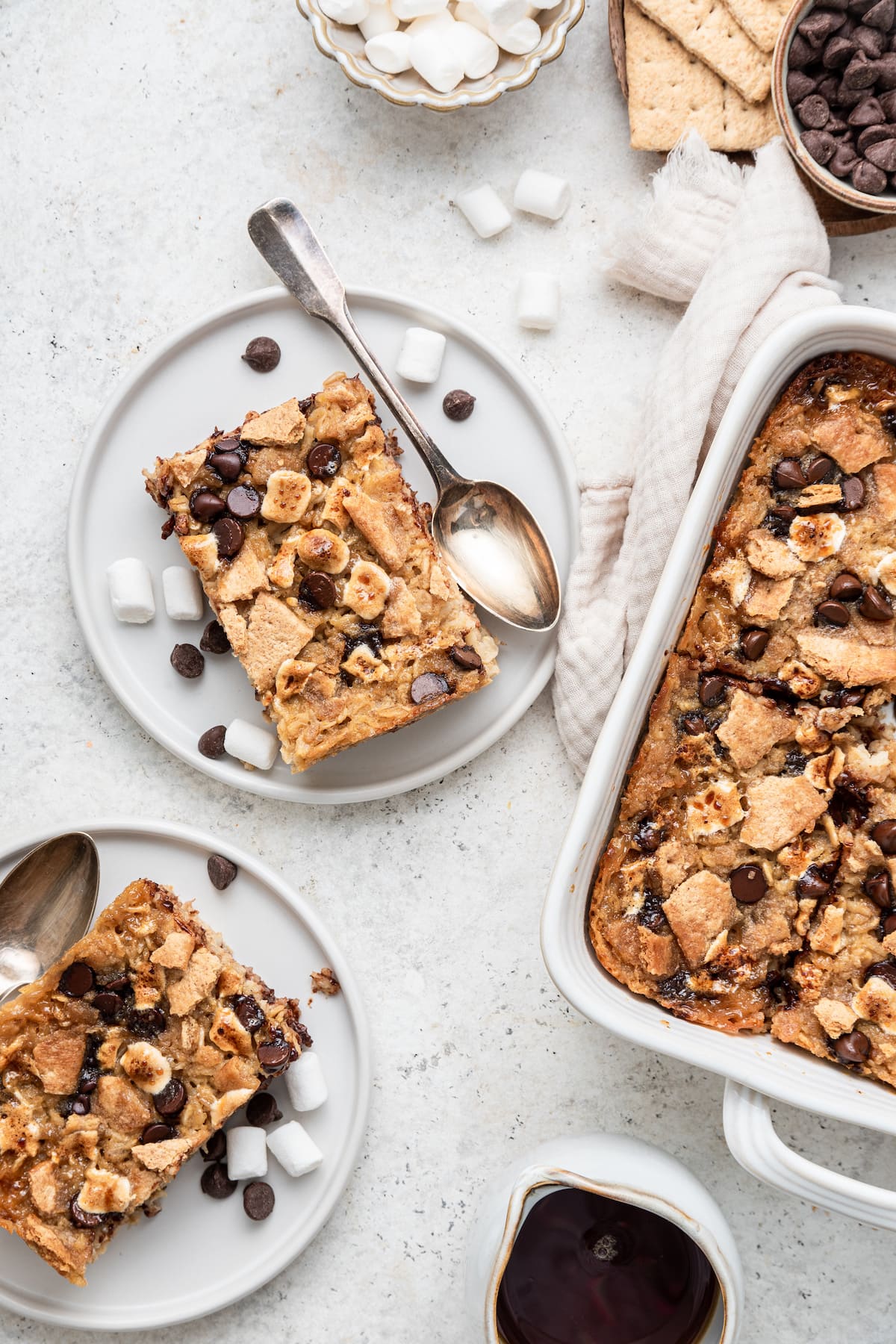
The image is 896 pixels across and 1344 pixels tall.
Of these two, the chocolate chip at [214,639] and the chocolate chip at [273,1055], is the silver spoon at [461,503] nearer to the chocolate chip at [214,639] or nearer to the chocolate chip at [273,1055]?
the chocolate chip at [214,639]

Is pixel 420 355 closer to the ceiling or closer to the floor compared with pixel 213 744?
closer to the ceiling

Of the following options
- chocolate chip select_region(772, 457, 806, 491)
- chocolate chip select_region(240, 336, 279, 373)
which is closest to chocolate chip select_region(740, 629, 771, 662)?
chocolate chip select_region(772, 457, 806, 491)

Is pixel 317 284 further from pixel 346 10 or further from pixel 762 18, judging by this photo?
pixel 762 18

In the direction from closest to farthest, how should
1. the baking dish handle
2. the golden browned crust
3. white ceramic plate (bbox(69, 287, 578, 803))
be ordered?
1. the baking dish handle
2. the golden browned crust
3. white ceramic plate (bbox(69, 287, 578, 803))

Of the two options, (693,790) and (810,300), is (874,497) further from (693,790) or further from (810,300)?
(693,790)

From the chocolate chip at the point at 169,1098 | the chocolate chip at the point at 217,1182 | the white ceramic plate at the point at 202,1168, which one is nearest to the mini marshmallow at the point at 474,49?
the white ceramic plate at the point at 202,1168

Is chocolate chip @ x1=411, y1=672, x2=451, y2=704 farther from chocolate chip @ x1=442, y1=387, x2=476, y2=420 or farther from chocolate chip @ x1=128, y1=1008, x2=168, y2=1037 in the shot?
chocolate chip @ x1=128, y1=1008, x2=168, y2=1037

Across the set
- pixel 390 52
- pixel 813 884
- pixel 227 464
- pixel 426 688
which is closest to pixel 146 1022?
pixel 426 688
